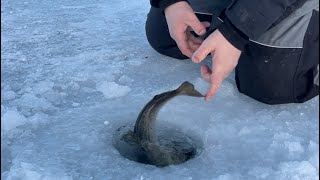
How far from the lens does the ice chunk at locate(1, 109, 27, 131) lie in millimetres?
1520

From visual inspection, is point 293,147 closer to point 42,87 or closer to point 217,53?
point 217,53

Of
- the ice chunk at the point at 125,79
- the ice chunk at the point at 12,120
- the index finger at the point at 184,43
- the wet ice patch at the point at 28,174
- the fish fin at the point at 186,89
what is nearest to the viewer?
the wet ice patch at the point at 28,174

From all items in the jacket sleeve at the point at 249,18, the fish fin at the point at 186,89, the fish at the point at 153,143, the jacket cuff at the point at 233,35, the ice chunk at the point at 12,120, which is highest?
the jacket sleeve at the point at 249,18

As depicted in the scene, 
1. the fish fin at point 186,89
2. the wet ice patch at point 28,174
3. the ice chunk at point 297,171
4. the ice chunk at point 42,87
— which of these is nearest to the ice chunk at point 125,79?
the ice chunk at point 42,87

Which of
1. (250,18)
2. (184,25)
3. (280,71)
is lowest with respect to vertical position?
(280,71)

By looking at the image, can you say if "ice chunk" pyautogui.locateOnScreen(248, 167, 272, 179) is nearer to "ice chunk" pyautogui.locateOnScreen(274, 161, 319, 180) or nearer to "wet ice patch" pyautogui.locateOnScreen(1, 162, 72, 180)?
"ice chunk" pyautogui.locateOnScreen(274, 161, 319, 180)

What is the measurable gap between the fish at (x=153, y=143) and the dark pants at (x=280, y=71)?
1.12ft

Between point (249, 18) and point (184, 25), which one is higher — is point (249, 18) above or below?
above

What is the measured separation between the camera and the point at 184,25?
1638mm

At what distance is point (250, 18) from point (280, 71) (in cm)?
30

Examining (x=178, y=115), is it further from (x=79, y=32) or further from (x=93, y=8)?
(x=93, y=8)

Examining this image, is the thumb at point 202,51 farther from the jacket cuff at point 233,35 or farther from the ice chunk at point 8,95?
the ice chunk at point 8,95

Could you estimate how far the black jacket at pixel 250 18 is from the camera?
1.44 metres

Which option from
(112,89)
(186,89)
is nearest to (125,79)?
(112,89)
